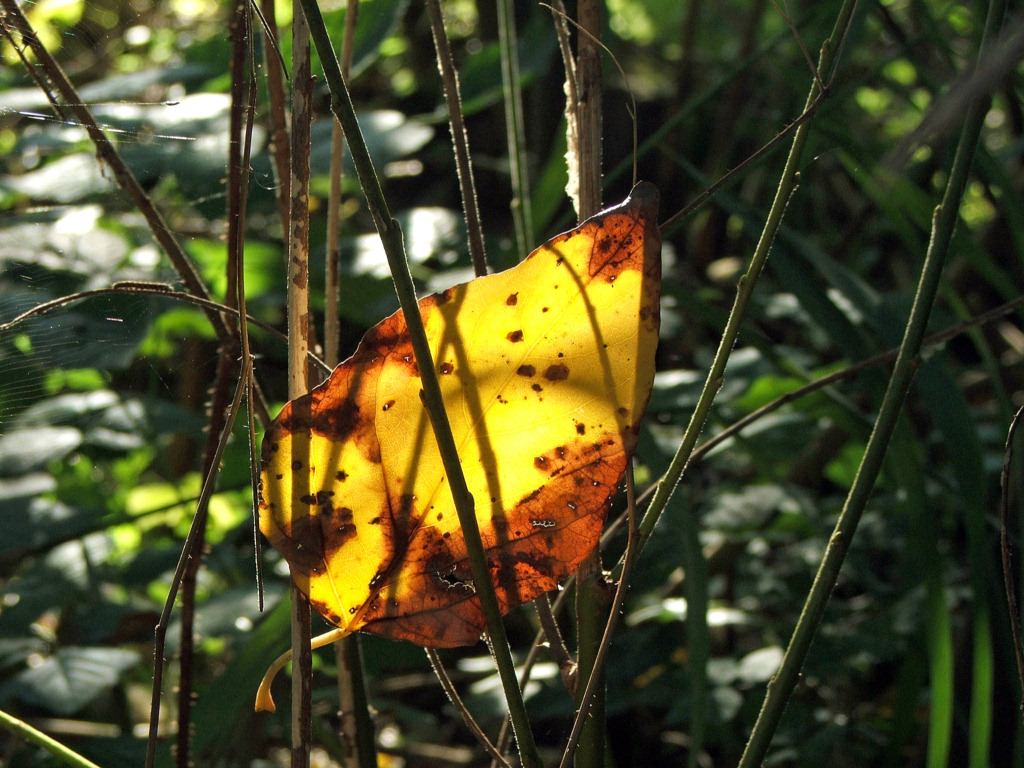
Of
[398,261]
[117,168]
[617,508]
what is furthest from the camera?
[617,508]

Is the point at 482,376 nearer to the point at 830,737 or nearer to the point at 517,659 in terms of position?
the point at 830,737

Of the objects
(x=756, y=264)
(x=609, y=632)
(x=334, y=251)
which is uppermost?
(x=334, y=251)

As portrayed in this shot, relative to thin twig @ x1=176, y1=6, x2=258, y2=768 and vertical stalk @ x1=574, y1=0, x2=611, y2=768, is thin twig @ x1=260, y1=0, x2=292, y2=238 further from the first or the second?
vertical stalk @ x1=574, y1=0, x2=611, y2=768

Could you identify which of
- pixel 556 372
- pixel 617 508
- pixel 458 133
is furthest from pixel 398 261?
pixel 617 508

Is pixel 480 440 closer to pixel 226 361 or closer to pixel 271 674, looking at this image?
pixel 271 674

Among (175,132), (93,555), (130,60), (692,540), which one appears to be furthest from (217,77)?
(130,60)

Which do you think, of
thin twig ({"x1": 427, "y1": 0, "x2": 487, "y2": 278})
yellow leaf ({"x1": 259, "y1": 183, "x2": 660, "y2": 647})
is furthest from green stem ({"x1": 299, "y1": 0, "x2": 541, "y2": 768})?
thin twig ({"x1": 427, "y1": 0, "x2": 487, "y2": 278})

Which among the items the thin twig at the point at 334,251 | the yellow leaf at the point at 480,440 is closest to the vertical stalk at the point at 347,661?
the thin twig at the point at 334,251
